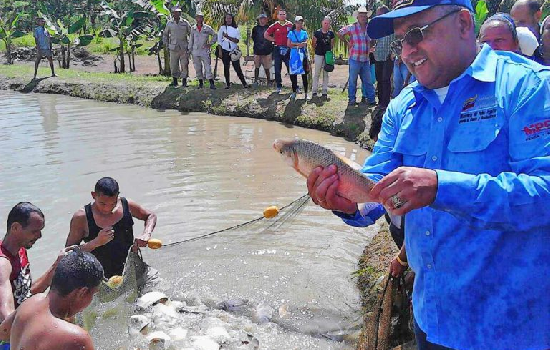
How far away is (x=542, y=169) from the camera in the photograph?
1751mm

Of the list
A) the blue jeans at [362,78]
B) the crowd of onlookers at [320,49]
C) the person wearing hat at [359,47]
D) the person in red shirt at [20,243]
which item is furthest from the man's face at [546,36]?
the blue jeans at [362,78]

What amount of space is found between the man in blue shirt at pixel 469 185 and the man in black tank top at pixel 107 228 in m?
3.40

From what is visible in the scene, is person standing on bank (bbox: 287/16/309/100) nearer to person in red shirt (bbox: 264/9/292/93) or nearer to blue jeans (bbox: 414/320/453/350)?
person in red shirt (bbox: 264/9/292/93)

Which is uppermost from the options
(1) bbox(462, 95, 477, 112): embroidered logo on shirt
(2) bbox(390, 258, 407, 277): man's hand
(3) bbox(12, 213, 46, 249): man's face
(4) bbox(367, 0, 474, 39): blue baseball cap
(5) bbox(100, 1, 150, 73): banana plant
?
(5) bbox(100, 1, 150, 73): banana plant

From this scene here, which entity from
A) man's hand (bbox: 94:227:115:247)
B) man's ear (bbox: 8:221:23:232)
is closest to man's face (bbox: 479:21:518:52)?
man's hand (bbox: 94:227:115:247)

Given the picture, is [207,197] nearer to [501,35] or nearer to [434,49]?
[501,35]

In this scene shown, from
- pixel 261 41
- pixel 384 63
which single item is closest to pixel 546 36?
pixel 384 63

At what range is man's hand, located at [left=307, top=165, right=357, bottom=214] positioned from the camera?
2.09 m

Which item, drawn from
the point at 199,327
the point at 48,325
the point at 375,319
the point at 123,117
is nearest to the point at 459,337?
the point at 375,319

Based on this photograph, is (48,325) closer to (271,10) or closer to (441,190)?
(441,190)

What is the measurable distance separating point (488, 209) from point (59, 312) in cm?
250

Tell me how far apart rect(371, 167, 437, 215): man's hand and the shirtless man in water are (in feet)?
6.69

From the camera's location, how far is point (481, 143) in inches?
75.0

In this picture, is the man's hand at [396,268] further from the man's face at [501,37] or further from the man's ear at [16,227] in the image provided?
the man's ear at [16,227]
